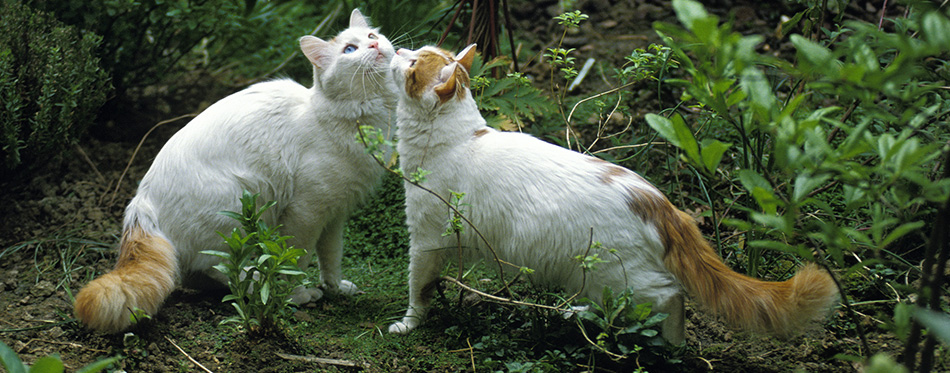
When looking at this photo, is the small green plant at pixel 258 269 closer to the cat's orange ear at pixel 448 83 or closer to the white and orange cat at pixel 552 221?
the white and orange cat at pixel 552 221

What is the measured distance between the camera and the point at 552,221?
234 cm

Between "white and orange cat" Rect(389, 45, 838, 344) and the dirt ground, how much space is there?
11.5 inches

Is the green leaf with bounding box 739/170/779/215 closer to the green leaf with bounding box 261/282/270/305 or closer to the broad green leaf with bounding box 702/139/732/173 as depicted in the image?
the broad green leaf with bounding box 702/139/732/173

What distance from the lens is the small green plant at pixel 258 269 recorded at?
7.66 ft

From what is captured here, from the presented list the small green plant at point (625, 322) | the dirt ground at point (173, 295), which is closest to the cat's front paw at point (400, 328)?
the dirt ground at point (173, 295)

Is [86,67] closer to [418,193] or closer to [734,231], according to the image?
[418,193]

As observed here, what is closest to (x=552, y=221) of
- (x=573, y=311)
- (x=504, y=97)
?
(x=573, y=311)

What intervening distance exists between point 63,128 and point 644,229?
299 centimetres

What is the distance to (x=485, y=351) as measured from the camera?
8.14 feet

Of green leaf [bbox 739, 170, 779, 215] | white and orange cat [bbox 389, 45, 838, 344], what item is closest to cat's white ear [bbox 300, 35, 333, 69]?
white and orange cat [bbox 389, 45, 838, 344]

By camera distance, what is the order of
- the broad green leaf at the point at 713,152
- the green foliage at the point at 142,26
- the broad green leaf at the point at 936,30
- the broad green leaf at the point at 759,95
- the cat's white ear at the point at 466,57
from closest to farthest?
the broad green leaf at the point at 936,30 → the broad green leaf at the point at 759,95 → the broad green leaf at the point at 713,152 → the cat's white ear at the point at 466,57 → the green foliage at the point at 142,26

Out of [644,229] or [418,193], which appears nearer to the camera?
[644,229]

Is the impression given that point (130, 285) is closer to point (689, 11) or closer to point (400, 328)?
point (400, 328)

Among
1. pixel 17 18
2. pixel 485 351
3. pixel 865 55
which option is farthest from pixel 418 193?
pixel 17 18
